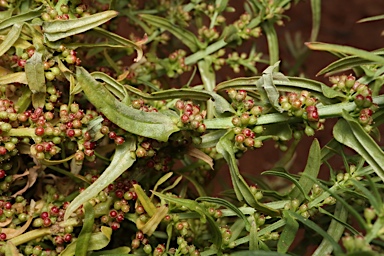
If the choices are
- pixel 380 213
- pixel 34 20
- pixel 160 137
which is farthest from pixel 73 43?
pixel 380 213

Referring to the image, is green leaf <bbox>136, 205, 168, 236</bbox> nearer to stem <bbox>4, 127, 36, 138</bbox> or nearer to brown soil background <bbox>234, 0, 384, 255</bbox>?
stem <bbox>4, 127, 36, 138</bbox>

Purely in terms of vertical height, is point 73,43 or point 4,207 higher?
point 73,43

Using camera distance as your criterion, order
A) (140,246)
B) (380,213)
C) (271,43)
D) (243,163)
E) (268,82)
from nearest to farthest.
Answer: (380,213) < (268,82) < (140,246) < (271,43) < (243,163)

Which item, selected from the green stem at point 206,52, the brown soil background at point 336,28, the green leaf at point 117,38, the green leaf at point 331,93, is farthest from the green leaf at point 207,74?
the brown soil background at point 336,28

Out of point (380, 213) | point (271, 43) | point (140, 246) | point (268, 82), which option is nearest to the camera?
point (380, 213)

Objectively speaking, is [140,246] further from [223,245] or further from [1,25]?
[1,25]

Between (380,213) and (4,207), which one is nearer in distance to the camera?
(380,213)

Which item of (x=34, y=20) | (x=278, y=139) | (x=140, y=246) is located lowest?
(x=140, y=246)

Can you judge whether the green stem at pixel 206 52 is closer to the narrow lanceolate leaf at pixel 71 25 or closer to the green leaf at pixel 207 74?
the green leaf at pixel 207 74
